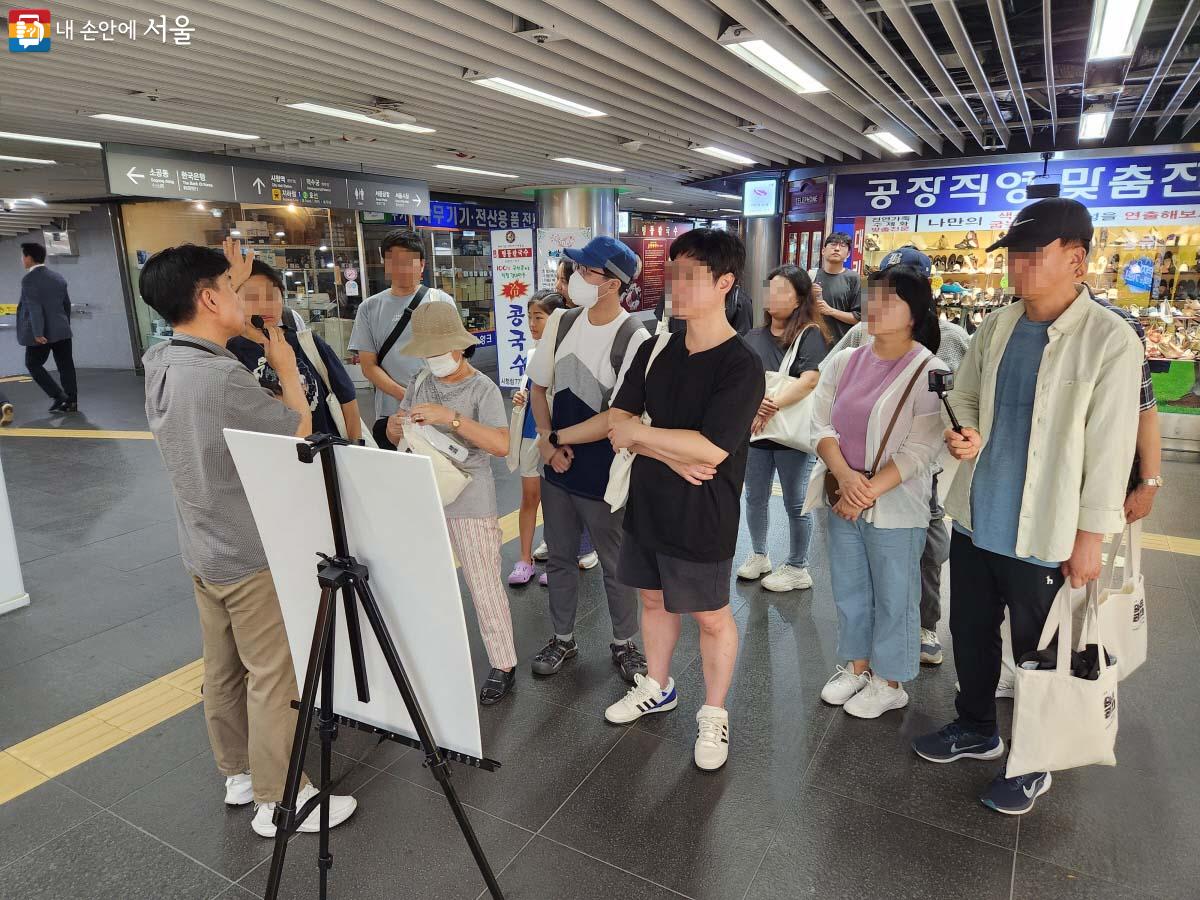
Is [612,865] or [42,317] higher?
[42,317]

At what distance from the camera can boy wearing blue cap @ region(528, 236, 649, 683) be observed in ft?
8.51

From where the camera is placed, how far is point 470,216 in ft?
46.7

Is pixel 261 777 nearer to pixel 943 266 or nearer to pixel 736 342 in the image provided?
pixel 736 342

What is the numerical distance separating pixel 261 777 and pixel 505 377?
6132mm

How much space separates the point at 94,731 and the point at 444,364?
1855mm

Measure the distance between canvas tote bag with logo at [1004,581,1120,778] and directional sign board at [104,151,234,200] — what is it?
325 inches

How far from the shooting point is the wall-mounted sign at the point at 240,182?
7.05 metres

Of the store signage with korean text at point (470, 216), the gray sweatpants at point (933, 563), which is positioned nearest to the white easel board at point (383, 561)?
the gray sweatpants at point (933, 563)

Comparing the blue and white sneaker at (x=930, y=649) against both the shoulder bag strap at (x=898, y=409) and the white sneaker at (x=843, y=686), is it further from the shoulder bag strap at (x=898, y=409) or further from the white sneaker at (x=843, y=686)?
the shoulder bag strap at (x=898, y=409)

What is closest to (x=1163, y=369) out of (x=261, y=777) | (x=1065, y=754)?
(x=1065, y=754)

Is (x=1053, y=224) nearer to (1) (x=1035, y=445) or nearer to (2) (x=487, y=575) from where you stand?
(1) (x=1035, y=445)

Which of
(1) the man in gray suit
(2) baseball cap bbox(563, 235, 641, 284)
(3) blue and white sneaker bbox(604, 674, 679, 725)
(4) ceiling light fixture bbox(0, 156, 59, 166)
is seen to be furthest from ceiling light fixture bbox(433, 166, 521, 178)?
(3) blue and white sneaker bbox(604, 674, 679, 725)

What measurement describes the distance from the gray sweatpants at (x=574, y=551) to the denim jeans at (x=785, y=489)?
101 centimetres
